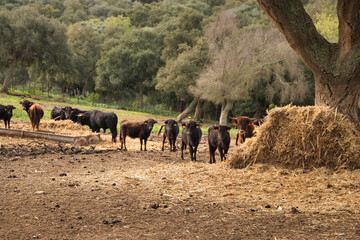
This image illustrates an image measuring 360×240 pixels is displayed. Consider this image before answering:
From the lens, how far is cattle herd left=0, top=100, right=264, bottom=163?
10227mm

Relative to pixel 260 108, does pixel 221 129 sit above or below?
above

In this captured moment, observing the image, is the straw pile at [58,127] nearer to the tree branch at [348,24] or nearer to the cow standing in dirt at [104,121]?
the cow standing in dirt at [104,121]

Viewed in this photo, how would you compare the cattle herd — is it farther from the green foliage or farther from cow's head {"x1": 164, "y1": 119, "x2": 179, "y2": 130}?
the green foliage

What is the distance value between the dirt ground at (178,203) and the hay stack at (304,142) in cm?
33

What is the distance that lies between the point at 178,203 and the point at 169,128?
7202mm

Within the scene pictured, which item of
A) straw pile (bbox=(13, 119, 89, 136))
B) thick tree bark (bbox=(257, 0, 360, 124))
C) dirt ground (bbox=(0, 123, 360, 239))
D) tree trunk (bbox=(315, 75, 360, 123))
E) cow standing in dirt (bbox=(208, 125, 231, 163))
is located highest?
thick tree bark (bbox=(257, 0, 360, 124))

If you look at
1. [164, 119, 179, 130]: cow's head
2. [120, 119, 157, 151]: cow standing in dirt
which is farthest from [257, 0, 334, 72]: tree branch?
[120, 119, 157, 151]: cow standing in dirt

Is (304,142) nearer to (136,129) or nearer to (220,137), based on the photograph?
(220,137)

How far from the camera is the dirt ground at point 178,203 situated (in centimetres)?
460

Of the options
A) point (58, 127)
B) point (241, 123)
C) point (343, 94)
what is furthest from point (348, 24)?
point (58, 127)

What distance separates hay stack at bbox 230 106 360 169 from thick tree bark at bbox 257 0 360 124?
2.33ft

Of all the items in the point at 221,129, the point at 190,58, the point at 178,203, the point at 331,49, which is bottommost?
the point at 178,203

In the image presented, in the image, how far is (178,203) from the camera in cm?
594

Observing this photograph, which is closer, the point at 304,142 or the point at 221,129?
the point at 304,142
